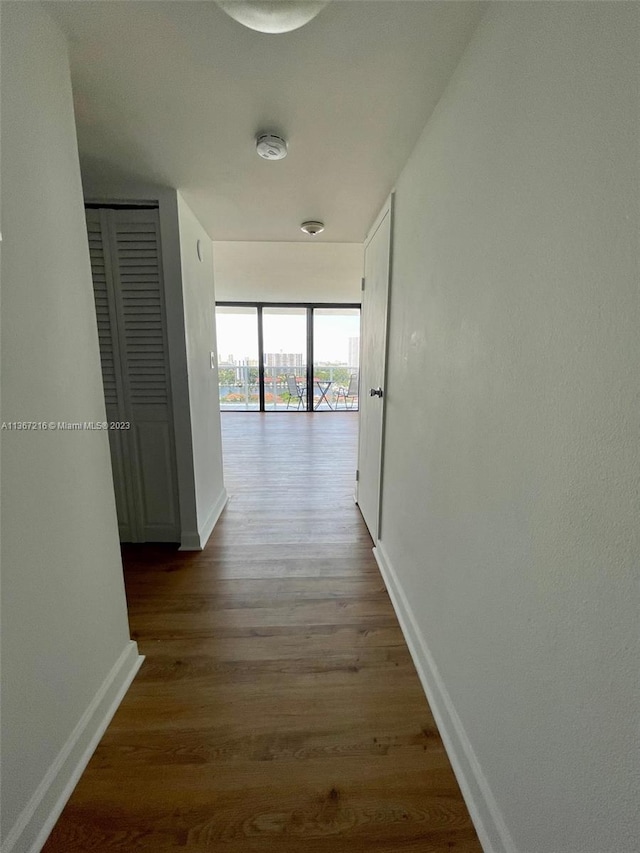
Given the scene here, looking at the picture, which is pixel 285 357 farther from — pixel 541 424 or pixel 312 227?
pixel 541 424

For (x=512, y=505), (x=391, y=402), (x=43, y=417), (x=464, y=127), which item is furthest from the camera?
(x=391, y=402)

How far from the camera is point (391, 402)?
6.27 feet

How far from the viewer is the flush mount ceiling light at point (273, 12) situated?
2.69 feet

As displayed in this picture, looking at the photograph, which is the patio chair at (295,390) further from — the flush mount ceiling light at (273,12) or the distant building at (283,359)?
the flush mount ceiling light at (273,12)

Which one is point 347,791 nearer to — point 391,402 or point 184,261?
point 391,402

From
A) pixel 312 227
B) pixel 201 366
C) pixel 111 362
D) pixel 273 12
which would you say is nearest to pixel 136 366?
pixel 111 362

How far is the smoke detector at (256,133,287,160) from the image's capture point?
137 centimetres

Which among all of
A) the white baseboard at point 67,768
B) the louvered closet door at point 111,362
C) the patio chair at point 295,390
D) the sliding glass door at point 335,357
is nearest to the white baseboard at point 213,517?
the louvered closet door at point 111,362

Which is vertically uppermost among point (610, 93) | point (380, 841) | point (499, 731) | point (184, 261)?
point (184, 261)

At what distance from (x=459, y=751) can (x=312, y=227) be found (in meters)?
2.73

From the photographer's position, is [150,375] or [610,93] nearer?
[610,93]

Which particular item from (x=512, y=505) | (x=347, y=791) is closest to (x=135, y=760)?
(x=347, y=791)

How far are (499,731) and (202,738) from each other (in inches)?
36.5

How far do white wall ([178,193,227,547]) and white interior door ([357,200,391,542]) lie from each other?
1.18m
